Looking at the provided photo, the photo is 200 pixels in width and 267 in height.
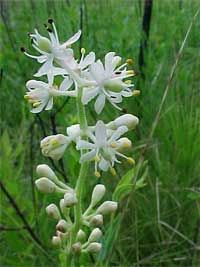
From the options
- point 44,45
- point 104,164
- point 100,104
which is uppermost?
point 44,45

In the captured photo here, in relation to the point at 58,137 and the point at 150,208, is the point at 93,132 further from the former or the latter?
the point at 150,208

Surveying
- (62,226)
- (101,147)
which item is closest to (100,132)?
(101,147)

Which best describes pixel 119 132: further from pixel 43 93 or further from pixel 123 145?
pixel 43 93

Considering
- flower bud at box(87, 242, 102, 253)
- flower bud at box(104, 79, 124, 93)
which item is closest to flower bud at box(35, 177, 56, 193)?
flower bud at box(87, 242, 102, 253)

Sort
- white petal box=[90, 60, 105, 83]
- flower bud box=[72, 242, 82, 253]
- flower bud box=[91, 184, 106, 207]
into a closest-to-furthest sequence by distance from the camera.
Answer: white petal box=[90, 60, 105, 83] < flower bud box=[72, 242, 82, 253] < flower bud box=[91, 184, 106, 207]

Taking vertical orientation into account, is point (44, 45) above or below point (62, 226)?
above

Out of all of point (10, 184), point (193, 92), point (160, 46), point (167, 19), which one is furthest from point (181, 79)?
point (10, 184)

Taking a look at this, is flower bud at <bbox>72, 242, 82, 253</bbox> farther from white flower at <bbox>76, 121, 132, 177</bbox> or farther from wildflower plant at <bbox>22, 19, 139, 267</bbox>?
white flower at <bbox>76, 121, 132, 177</bbox>
